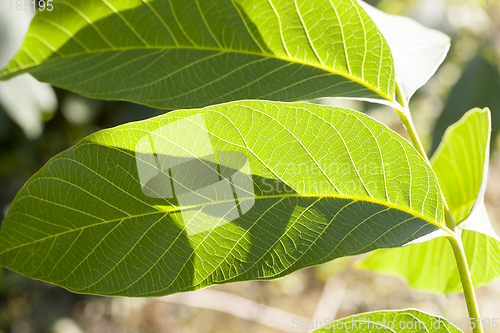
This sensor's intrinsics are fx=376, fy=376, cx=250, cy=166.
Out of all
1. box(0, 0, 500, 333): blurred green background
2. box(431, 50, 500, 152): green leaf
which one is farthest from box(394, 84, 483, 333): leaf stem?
box(431, 50, 500, 152): green leaf

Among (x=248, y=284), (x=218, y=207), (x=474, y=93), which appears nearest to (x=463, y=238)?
(x=218, y=207)

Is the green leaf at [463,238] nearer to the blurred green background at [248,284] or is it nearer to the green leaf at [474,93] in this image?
the blurred green background at [248,284]

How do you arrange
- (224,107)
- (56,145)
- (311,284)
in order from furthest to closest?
(311,284)
(56,145)
(224,107)

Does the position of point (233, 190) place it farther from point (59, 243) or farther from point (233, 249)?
point (59, 243)

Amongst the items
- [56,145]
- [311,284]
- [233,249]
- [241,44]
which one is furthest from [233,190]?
[311,284]

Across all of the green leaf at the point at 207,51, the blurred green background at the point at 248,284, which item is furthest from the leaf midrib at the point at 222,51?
the blurred green background at the point at 248,284
